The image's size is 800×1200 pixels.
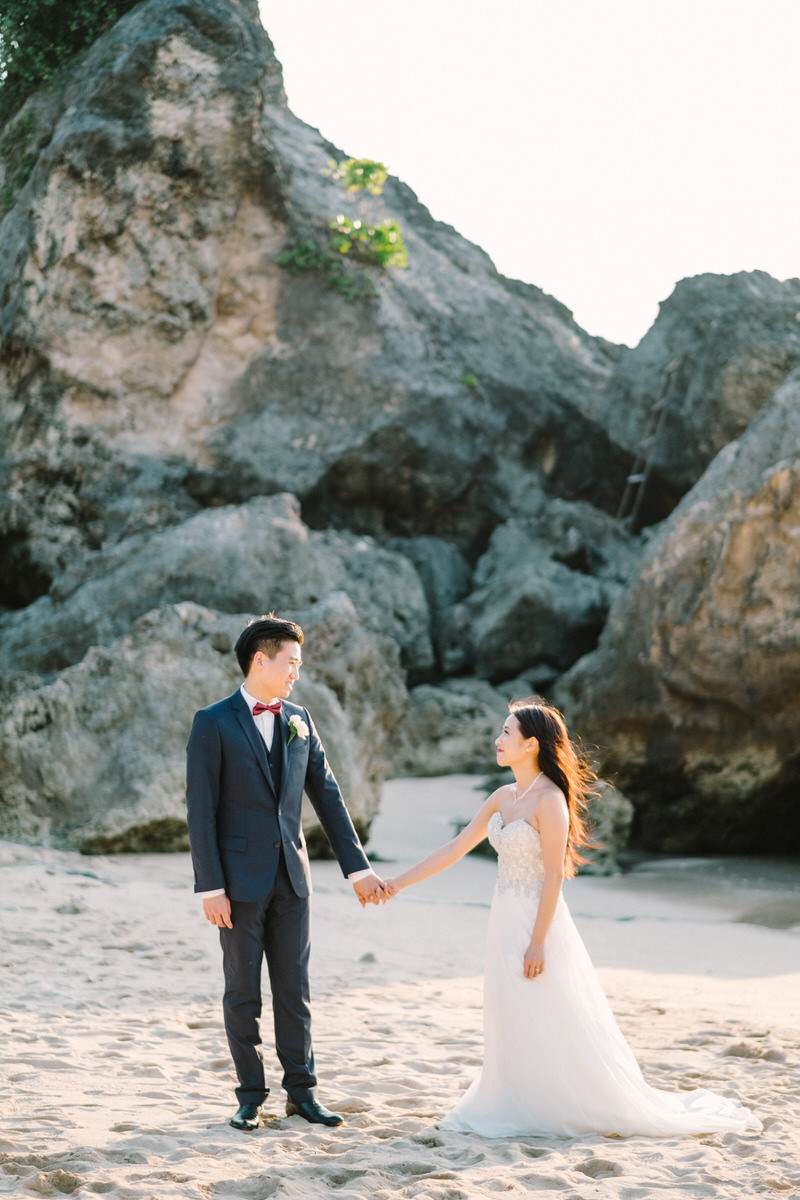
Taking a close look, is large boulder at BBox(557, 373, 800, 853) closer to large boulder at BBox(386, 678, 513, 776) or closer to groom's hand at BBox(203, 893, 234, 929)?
large boulder at BBox(386, 678, 513, 776)

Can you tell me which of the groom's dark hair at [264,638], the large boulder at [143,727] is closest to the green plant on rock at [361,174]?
the large boulder at [143,727]

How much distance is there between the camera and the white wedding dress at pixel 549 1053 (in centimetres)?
381

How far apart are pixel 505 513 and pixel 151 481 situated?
21.3 ft

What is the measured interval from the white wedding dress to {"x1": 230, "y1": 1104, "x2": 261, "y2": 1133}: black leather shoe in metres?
0.63

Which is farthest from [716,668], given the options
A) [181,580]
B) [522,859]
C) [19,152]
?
[19,152]

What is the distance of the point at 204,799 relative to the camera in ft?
12.4

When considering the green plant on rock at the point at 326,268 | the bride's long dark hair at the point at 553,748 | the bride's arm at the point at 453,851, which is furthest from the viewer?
the green plant on rock at the point at 326,268

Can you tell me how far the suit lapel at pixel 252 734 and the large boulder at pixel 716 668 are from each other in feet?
28.9

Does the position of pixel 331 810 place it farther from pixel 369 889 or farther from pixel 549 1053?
pixel 549 1053

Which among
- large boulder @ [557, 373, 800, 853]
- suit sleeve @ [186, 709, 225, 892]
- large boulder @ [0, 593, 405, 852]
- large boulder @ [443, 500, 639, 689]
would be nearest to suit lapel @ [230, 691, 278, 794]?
suit sleeve @ [186, 709, 225, 892]

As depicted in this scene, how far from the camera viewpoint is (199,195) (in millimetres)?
15344

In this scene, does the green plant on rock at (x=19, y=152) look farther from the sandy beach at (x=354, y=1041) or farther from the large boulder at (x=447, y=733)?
the sandy beach at (x=354, y=1041)

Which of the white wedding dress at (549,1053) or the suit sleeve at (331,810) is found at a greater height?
the suit sleeve at (331,810)

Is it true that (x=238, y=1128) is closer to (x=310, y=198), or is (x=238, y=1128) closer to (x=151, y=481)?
(x=151, y=481)
